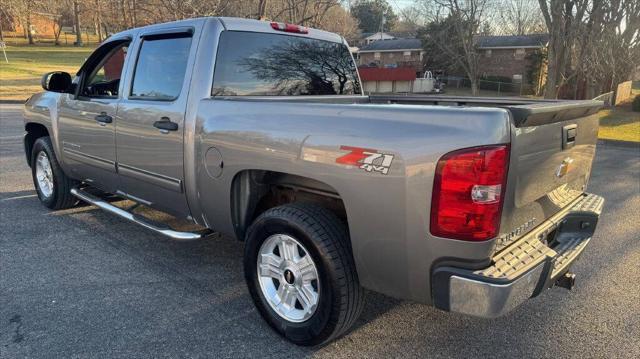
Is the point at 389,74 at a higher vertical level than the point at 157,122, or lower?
higher

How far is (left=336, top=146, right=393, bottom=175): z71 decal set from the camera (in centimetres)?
236

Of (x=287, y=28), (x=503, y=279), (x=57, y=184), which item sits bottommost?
(x=57, y=184)

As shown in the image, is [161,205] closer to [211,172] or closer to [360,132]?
[211,172]

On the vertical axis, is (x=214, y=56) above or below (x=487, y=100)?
above

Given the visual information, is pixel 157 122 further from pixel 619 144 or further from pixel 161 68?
pixel 619 144

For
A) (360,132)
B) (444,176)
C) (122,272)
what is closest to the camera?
(444,176)

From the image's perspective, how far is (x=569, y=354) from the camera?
287 centimetres

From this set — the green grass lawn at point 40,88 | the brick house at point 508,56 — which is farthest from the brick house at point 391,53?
the green grass lawn at point 40,88

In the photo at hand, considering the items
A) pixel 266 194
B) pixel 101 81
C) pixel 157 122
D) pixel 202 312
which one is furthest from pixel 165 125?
pixel 101 81

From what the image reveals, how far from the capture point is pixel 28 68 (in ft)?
119

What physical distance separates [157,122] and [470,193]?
2427mm

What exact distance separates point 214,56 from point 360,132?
1519 mm

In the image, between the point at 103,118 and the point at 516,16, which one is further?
the point at 516,16

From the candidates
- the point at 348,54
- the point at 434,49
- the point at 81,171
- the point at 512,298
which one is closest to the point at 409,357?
the point at 512,298
